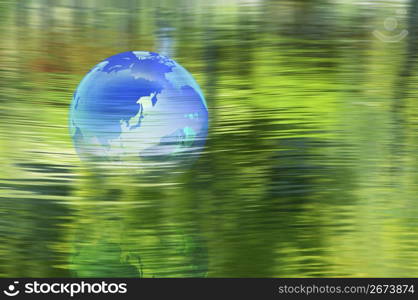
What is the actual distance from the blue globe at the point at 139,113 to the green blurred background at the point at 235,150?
0.03 metres

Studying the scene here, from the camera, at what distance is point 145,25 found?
3.74 ft

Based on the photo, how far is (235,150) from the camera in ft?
3.70

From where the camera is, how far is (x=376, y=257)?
1135 mm

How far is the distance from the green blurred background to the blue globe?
32mm

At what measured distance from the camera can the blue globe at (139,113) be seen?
3.52ft

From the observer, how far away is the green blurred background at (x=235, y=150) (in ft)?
3.67

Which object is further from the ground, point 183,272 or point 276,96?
point 276,96

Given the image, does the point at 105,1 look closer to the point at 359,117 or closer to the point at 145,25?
the point at 145,25

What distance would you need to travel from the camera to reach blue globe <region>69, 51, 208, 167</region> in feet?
3.52

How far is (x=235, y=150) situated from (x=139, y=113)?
0.21 m

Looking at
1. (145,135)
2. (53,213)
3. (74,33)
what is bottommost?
(53,213)

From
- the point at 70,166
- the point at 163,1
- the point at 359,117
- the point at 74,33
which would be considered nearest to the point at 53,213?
the point at 70,166

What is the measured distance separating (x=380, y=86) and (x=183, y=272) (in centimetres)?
56

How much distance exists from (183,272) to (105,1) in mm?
589
